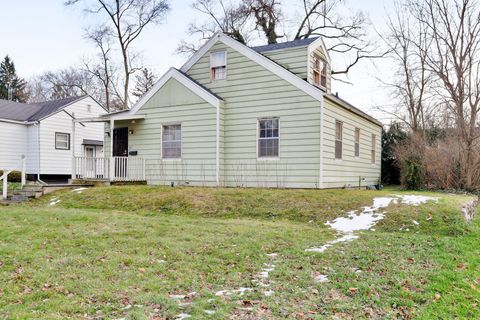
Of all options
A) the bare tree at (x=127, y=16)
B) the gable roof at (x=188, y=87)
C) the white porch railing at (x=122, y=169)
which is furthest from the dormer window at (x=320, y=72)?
the bare tree at (x=127, y=16)

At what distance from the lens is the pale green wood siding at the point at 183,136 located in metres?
13.6

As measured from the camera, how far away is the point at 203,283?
4.67 meters

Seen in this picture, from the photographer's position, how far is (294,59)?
1360 cm

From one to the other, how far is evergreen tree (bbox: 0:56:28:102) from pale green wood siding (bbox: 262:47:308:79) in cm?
3864

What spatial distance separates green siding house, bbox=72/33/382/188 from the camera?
12500mm

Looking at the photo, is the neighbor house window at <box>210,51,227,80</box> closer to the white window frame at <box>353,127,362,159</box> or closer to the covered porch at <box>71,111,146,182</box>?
the covered porch at <box>71,111,146,182</box>

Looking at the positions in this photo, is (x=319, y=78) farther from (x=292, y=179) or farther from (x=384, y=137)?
(x=384, y=137)

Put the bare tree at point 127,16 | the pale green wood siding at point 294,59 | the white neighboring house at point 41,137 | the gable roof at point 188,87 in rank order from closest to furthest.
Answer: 1. the pale green wood siding at point 294,59
2. the gable roof at point 188,87
3. the white neighboring house at point 41,137
4. the bare tree at point 127,16

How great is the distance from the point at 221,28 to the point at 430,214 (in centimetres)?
2511

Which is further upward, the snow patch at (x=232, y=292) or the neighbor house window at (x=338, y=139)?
the neighbor house window at (x=338, y=139)

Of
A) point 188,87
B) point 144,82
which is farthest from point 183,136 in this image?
point 144,82

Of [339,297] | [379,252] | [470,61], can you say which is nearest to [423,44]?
[470,61]

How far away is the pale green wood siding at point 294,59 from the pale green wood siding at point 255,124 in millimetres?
1074

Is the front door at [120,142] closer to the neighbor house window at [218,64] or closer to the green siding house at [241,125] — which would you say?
the green siding house at [241,125]
